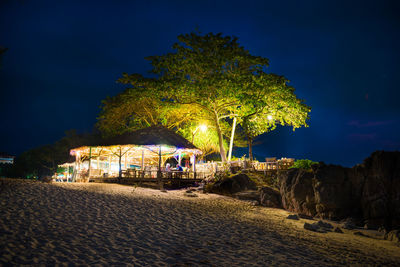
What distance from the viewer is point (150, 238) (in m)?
6.57

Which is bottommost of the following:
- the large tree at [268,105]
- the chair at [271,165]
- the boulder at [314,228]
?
the boulder at [314,228]

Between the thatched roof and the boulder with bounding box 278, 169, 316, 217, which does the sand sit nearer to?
the boulder with bounding box 278, 169, 316, 217

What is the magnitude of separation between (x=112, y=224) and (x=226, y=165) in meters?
14.5

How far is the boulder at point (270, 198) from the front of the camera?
1399 cm

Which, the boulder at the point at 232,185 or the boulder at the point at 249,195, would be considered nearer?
the boulder at the point at 249,195

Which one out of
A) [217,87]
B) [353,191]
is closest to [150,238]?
[353,191]

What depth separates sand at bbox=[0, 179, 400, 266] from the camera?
205 inches

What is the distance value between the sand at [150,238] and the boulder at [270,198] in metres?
3.67

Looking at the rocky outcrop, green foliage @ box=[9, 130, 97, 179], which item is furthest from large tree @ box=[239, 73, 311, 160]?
green foliage @ box=[9, 130, 97, 179]

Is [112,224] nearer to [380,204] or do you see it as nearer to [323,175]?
[323,175]

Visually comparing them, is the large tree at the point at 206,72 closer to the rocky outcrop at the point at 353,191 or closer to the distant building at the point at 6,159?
the rocky outcrop at the point at 353,191

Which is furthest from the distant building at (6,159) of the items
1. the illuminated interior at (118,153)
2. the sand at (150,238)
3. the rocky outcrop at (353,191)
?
the rocky outcrop at (353,191)

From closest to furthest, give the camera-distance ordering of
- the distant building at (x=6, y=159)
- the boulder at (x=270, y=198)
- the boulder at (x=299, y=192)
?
the boulder at (x=299, y=192) → the boulder at (x=270, y=198) → the distant building at (x=6, y=159)

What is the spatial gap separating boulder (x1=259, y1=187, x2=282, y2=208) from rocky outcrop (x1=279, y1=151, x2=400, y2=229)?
0.59m
